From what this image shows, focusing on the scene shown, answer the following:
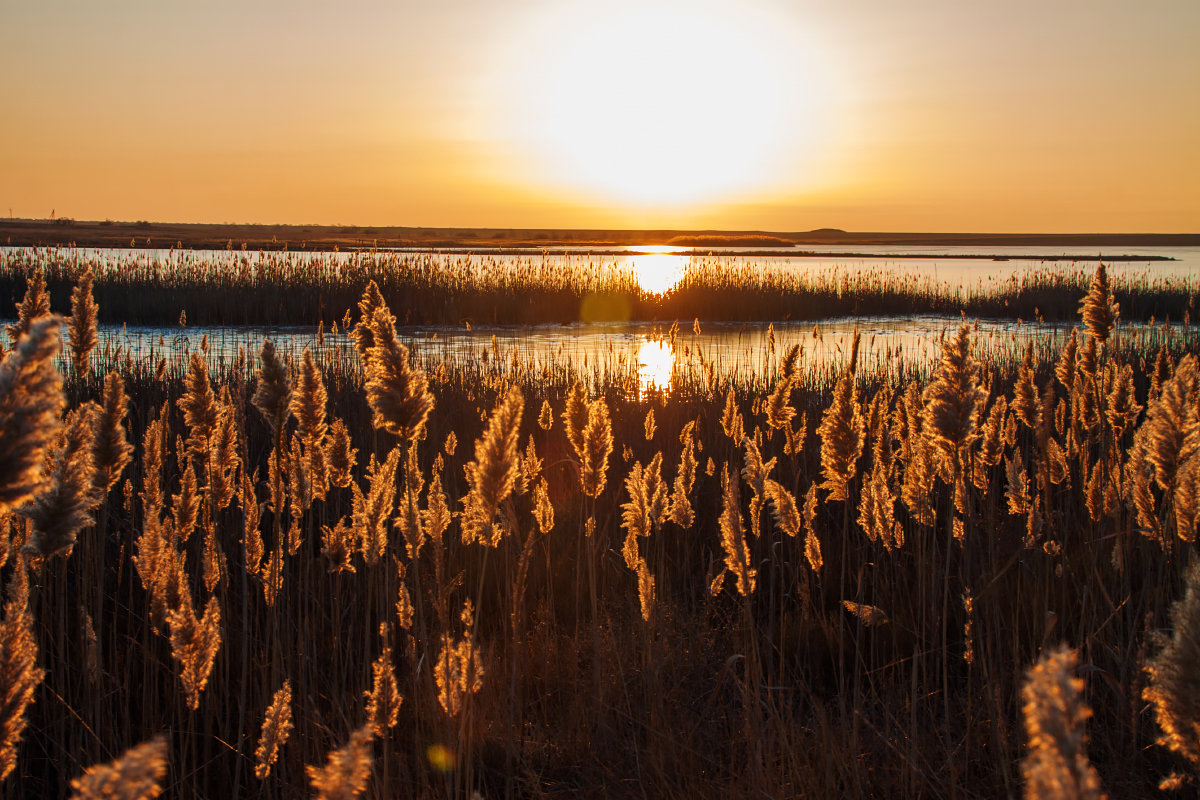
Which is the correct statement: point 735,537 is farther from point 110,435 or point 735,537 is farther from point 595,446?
point 110,435

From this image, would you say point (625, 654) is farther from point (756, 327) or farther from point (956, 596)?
point (756, 327)

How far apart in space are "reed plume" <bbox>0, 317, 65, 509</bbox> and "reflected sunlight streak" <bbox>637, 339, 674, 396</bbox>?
8.30 metres

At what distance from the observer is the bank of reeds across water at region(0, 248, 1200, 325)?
19.5 metres

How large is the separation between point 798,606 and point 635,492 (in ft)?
4.61

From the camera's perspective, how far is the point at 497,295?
21.6 m

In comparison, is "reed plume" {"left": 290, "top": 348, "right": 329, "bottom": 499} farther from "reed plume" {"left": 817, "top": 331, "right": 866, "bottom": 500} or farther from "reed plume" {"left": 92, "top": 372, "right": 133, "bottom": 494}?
"reed plume" {"left": 817, "top": 331, "right": 866, "bottom": 500}

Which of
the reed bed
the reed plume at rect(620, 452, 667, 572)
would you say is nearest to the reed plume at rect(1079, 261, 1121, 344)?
the reed bed

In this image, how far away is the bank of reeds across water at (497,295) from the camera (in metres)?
19.5

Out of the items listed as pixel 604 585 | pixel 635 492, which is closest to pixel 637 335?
pixel 604 585

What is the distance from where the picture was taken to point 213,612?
1825mm

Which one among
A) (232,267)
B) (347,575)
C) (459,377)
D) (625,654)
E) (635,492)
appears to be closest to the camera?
(635,492)

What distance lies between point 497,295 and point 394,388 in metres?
20.3

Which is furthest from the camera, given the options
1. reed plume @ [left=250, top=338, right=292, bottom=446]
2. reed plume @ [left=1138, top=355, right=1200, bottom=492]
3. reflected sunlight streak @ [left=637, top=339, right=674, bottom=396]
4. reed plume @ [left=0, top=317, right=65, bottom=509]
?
reflected sunlight streak @ [left=637, top=339, right=674, bottom=396]

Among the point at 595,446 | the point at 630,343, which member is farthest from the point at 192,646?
the point at 630,343
